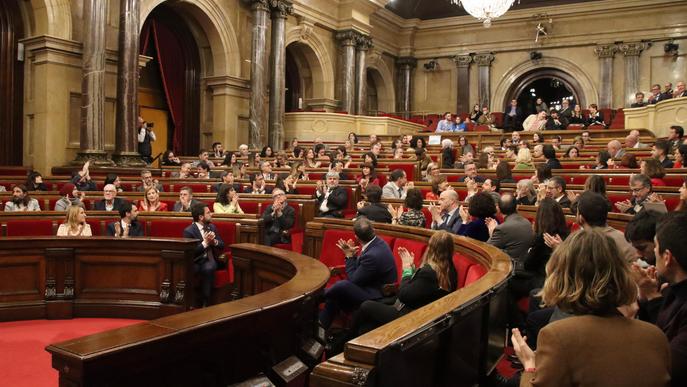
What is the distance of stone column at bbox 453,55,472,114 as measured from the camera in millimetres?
21922

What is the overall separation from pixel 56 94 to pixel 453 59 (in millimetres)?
15207

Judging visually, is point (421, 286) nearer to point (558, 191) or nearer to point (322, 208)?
point (558, 191)

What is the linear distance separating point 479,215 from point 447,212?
0.77 meters

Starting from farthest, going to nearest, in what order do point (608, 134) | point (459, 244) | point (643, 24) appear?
point (643, 24) → point (608, 134) → point (459, 244)

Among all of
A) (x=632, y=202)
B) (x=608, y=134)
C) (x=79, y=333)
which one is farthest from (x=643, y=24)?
(x=79, y=333)

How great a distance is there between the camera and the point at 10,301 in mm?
4668

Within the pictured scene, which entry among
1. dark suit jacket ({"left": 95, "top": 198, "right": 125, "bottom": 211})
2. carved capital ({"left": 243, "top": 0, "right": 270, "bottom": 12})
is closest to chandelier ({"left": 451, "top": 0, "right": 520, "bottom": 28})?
carved capital ({"left": 243, "top": 0, "right": 270, "bottom": 12})

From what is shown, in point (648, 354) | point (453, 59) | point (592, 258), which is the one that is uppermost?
point (453, 59)

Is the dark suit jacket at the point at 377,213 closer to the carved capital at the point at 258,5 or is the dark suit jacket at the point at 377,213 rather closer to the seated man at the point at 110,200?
the seated man at the point at 110,200

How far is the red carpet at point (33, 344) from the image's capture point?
344 cm

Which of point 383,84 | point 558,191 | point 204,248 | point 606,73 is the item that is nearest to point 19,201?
point 204,248

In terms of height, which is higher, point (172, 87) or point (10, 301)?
point (172, 87)

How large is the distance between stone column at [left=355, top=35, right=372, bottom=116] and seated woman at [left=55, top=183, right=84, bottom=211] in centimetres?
1204

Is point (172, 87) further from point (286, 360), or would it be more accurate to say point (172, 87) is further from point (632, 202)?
point (286, 360)
